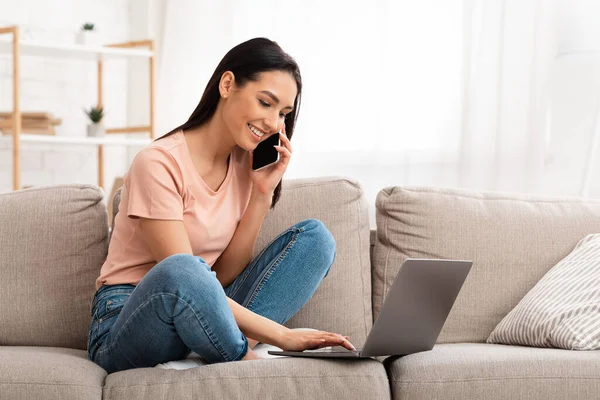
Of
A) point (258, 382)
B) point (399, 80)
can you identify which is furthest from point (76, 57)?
point (258, 382)

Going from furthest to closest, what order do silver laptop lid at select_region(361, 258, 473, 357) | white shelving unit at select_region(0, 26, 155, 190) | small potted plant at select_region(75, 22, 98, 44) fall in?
small potted plant at select_region(75, 22, 98, 44) → white shelving unit at select_region(0, 26, 155, 190) → silver laptop lid at select_region(361, 258, 473, 357)

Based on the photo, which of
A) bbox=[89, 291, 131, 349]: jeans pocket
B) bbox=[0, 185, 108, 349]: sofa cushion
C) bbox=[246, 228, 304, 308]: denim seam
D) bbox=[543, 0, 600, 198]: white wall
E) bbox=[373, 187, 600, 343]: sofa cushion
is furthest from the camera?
bbox=[543, 0, 600, 198]: white wall

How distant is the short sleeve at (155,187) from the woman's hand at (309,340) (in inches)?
13.6

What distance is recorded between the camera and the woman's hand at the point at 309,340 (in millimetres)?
1677

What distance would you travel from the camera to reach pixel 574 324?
75.4 inches

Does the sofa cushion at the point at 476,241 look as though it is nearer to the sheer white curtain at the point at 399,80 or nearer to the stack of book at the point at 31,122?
the sheer white curtain at the point at 399,80

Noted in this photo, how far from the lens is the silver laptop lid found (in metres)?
1.55

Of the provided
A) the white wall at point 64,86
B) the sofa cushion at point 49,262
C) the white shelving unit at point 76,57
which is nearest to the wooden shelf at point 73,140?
the white shelving unit at point 76,57

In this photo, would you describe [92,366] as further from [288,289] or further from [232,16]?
[232,16]

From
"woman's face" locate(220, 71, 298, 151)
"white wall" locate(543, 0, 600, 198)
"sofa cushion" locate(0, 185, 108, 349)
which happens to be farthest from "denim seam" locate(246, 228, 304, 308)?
"white wall" locate(543, 0, 600, 198)

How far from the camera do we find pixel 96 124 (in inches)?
144

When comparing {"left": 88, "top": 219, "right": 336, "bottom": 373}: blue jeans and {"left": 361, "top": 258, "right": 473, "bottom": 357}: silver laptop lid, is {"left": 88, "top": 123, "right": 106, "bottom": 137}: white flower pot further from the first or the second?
{"left": 361, "top": 258, "right": 473, "bottom": 357}: silver laptop lid

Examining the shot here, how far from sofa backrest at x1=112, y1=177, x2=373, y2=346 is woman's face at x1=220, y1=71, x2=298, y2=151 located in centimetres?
30

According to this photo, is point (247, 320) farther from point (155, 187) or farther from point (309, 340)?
point (155, 187)
